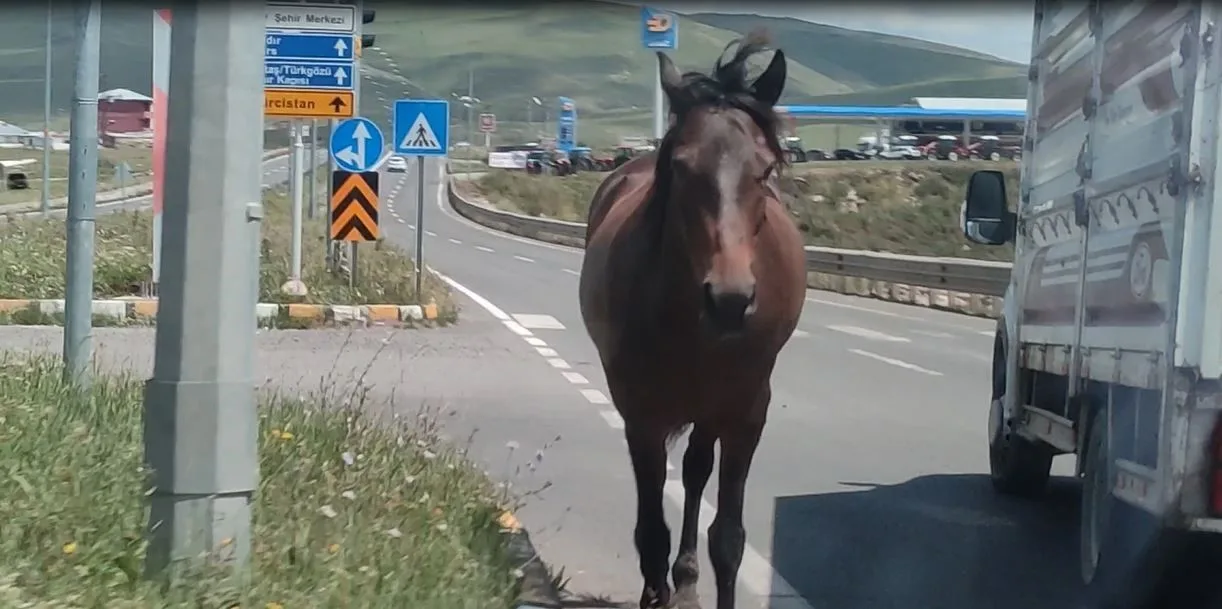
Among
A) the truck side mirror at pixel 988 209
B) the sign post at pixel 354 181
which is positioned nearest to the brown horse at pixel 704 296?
the truck side mirror at pixel 988 209

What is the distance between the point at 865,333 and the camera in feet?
74.7

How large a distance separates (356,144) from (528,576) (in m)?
16.1

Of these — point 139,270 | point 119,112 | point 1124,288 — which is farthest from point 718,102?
point 119,112

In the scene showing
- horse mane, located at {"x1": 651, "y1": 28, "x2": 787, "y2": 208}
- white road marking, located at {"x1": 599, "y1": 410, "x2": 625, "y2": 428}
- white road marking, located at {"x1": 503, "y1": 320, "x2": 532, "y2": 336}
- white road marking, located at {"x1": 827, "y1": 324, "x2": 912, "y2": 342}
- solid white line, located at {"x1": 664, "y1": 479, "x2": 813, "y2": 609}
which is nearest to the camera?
horse mane, located at {"x1": 651, "y1": 28, "x2": 787, "y2": 208}

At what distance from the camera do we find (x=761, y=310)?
20.5 feet

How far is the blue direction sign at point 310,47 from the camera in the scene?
20.0 metres

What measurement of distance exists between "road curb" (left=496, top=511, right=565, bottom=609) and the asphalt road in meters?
0.34

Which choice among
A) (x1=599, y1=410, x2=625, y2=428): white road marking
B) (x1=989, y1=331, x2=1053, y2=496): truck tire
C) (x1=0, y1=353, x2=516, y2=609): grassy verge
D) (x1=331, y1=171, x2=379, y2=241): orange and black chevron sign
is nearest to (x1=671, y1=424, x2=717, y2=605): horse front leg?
(x1=0, y1=353, x2=516, y2=609): grassy verge

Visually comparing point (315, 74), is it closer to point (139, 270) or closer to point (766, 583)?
point (139, 270)

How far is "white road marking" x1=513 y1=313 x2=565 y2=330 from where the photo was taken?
2234 centimetres

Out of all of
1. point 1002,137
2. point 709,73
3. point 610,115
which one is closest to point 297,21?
point 709,73

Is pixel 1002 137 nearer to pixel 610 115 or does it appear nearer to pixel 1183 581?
pixel 610 115

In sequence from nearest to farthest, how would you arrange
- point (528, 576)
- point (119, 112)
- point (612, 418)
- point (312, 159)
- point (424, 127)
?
point (528, 576) → point (612, 418) → point (424, 127) → point (119, 112) → point (312, 159)

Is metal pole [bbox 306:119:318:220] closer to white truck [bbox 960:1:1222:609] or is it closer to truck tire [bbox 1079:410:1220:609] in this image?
white truck [bbox 960:1:1222:609]
